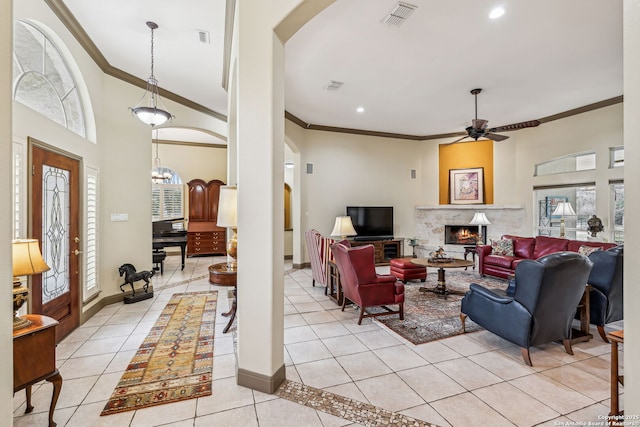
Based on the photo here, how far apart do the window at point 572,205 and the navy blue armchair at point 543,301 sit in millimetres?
4471

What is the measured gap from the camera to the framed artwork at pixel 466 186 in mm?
8039

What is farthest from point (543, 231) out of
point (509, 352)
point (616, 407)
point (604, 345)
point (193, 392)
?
point (193, 392)

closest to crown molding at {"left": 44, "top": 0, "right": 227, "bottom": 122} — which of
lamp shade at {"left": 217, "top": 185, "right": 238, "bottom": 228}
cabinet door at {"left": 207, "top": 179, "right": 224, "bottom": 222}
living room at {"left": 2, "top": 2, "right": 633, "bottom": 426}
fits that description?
living room at {"left": 2, "top": 2, "right": 633, "bottom": 426}

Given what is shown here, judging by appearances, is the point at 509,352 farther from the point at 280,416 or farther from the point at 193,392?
the point at 193,392

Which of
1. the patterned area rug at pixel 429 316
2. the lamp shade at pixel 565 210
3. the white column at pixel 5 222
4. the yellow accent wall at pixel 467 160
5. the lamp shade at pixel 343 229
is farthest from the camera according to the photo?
the yellow accent wall at pixel 467 160

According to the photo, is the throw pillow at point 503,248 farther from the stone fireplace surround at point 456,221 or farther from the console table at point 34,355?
the console table at point 34,355

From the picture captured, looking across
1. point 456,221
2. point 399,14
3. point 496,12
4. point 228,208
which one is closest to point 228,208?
point 228,208

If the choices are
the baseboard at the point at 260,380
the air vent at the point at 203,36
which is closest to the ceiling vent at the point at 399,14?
the air vent at the point at 203,36

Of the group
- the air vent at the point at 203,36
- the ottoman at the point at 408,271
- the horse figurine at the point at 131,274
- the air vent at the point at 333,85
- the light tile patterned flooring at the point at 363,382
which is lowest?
the light tile patterned flooring at the point at 363,382

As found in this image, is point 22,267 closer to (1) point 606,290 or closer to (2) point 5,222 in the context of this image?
(2) point 5,222

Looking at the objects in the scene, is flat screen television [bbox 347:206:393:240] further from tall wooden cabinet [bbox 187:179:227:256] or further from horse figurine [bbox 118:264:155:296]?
horse figurine [bbox 118:264:155:296]

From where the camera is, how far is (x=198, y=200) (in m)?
9.34

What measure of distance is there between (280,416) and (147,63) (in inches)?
186

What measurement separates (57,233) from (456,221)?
830cm
